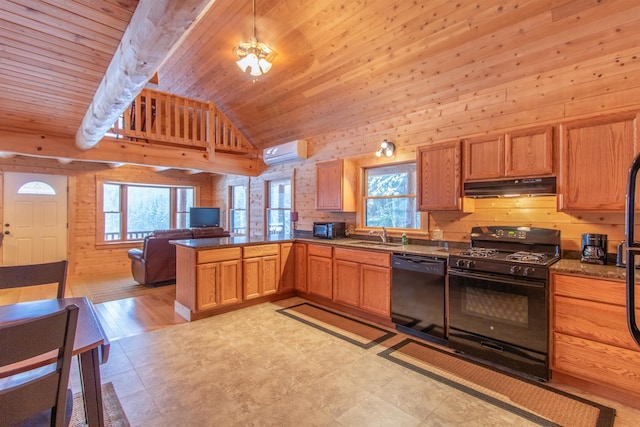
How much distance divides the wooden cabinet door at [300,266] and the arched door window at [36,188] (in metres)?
5.30

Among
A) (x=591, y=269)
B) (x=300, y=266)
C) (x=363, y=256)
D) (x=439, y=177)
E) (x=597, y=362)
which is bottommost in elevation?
(x=597, y=362)

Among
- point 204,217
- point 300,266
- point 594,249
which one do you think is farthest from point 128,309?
point 594,249

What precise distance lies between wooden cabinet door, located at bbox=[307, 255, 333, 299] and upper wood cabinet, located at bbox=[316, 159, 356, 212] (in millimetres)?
836

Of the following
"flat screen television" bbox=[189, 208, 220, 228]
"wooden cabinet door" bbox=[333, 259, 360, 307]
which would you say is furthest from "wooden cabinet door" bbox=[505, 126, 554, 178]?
"flat screen television" bbox=[189, 208, 220, 228]

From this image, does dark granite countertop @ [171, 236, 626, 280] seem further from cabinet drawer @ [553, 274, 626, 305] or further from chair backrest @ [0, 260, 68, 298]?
chair backrest @ [0, 260, 68, 298]

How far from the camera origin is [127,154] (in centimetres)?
513

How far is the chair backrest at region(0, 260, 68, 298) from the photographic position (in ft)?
6.53

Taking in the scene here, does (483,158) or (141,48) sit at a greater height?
(141,48)

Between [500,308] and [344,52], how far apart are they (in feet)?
10.5

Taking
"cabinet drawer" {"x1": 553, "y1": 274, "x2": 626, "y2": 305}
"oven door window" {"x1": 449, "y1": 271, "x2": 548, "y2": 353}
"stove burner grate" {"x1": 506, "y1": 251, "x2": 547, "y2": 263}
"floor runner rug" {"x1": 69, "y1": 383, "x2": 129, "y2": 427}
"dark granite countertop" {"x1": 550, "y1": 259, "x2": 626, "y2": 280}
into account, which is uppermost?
"stove burner grate" {"x1": 506, "y1": 251, "x2": 547, "y2": 263}

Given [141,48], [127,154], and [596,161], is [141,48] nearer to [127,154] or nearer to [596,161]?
[596,161]

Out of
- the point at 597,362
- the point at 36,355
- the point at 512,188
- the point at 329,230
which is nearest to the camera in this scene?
the point at 36,355

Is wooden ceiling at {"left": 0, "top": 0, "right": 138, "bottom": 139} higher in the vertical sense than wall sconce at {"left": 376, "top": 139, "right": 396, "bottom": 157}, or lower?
higher

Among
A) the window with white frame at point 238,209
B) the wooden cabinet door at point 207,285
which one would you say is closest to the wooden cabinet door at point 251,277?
the wooden cabinet door at point 207,285
